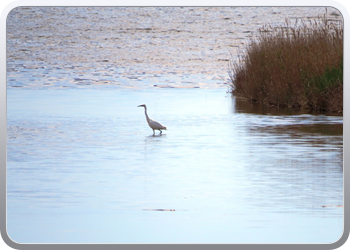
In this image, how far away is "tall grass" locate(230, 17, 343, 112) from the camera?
1462 cm

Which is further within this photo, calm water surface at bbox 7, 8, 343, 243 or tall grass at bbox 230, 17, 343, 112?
tall grass at bbox 230, 17, 343, 112

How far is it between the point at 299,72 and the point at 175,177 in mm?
8342

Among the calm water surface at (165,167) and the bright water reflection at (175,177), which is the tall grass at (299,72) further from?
the bright water reflection at (175,177)

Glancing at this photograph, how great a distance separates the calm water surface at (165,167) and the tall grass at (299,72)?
574 mm

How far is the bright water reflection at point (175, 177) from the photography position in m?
5.57

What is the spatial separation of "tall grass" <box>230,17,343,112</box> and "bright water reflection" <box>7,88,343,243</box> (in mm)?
832

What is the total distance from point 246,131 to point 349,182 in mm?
6201

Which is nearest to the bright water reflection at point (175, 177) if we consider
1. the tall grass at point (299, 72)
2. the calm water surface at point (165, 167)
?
the calm water surface at point (165, 167)

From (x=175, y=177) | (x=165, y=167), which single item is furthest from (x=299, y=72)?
(x=175, y=177)

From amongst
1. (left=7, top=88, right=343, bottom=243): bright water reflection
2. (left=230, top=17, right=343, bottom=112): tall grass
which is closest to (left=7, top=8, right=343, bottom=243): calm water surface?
(left=7, top=88, right=343, bottom=243): bright water reflection

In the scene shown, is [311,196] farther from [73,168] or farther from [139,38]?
[139,38]

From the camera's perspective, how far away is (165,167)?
848 centimetres

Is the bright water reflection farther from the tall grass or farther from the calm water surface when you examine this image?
the tall grass

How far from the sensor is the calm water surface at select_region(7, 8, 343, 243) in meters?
5.61
